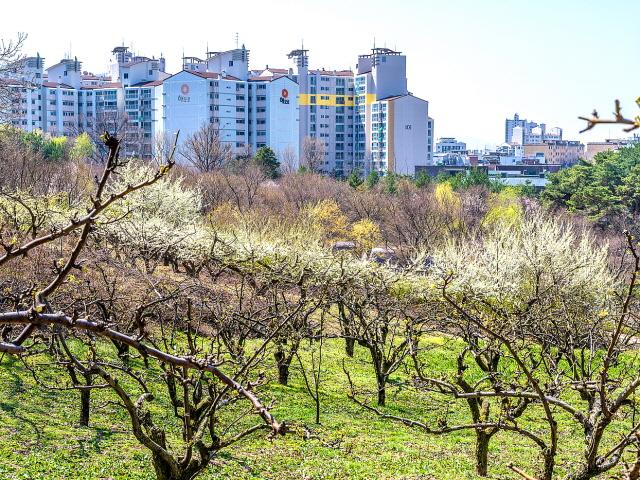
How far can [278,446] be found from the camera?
44.3 feet

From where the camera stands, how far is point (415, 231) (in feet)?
137

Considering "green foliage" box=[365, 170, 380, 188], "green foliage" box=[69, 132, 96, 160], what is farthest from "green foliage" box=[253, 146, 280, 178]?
"green foliage" box=[69, 132, 96, 160]

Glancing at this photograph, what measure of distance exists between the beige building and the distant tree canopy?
99.0m

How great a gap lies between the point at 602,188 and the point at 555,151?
352ft

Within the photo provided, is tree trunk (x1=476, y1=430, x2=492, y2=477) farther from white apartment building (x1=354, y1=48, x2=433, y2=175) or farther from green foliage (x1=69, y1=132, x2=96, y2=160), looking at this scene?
white apartment building (x1=354, y1=48, x2=433, y2=175)

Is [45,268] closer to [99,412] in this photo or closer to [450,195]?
[99,412]

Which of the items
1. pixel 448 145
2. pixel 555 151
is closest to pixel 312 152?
pixel 555 151

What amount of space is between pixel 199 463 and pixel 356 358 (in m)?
14.5

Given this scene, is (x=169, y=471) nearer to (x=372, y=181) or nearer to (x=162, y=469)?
(x=162, y=469)

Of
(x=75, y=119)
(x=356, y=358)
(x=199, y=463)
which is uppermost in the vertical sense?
(x=75, y=119)

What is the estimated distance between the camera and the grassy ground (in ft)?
36.8

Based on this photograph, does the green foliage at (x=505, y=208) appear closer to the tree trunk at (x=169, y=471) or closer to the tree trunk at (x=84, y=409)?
the tree trunk at (x=84, y=409)

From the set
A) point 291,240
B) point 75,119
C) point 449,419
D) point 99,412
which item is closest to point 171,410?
point 99,412

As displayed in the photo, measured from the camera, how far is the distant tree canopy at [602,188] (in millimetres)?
46562
